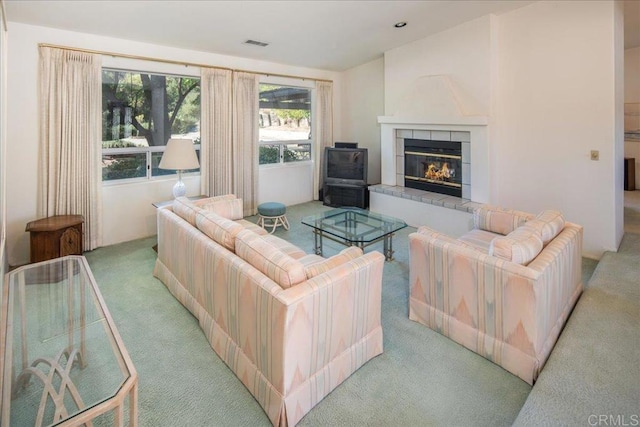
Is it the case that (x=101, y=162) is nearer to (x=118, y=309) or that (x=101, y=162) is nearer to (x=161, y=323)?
(x=118, y=309)

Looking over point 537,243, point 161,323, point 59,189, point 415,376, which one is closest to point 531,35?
point 537,243

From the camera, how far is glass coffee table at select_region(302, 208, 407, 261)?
3379 millimetres

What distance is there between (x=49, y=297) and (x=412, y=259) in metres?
2.40

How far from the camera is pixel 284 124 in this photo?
245 inches

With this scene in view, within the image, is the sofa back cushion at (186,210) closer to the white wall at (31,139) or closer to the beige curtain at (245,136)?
the white wall at (31,139)

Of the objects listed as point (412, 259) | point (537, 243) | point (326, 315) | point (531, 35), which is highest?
point (531, 35)

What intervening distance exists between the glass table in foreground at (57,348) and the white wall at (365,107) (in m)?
5.07

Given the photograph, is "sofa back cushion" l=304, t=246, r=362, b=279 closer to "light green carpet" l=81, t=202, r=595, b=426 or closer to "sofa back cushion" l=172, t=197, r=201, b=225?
"light green carpet" l=81, t=202, r=595, b=426

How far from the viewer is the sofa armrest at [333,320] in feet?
5.44

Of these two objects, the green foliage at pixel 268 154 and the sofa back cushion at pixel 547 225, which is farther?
the green foliage at pixel 268 154

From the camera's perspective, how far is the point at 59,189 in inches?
Result: 149

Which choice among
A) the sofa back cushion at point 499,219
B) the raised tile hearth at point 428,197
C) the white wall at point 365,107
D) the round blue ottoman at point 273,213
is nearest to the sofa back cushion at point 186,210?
the round blue ottoman at point 273,213

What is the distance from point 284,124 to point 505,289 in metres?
4.99

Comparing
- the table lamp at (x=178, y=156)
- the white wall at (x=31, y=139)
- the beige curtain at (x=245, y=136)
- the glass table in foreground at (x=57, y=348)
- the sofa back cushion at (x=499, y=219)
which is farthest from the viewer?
the beige curtain at (x=245, y=136)
